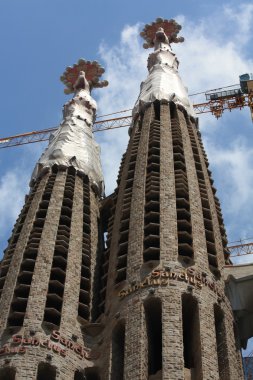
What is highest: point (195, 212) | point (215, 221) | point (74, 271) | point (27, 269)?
point (215, 221)


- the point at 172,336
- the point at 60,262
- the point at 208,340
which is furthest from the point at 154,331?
the point at 60,262

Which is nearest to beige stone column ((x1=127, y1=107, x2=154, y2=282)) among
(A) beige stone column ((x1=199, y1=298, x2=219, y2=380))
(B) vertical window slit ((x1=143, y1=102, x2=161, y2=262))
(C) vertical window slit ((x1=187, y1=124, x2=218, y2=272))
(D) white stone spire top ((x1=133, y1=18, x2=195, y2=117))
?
(B) vertical window slit ((x1=143, y1=102, x2=161, y2=262))

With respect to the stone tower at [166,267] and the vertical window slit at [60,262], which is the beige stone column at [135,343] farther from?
the vertical window slit at [60,262]

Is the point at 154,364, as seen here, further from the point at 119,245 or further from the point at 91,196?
the point at 91,196

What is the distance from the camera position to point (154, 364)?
3650cm

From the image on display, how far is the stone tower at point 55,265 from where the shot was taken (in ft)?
125

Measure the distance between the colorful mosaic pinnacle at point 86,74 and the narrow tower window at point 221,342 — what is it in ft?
125

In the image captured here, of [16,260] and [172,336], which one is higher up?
[16,260]

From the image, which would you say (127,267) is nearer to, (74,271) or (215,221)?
(74,271)

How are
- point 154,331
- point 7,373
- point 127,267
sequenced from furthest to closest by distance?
1. point 127,267
2. point 154,331
3. point 7,373

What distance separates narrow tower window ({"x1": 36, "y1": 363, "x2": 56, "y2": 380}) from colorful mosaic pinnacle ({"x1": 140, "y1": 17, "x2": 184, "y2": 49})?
139 ft

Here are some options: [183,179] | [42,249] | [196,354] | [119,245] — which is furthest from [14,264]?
[196,354]

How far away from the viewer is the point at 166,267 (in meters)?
40.3

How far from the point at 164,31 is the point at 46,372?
1711 inches
